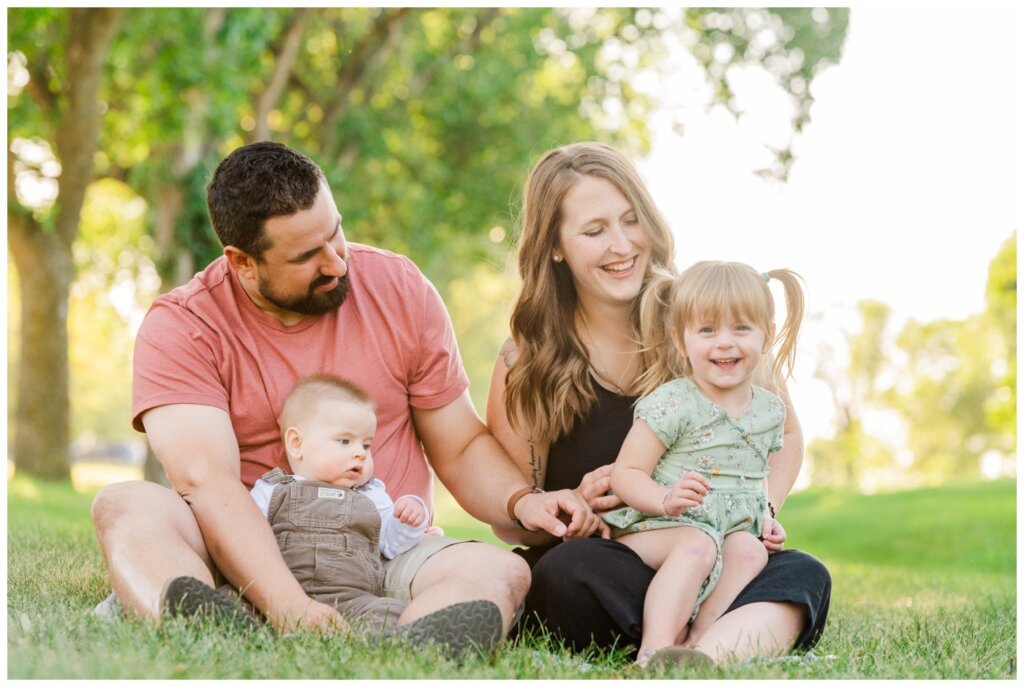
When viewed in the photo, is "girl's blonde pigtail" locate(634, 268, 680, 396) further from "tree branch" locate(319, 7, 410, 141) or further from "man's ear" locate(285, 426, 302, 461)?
"tree branch" locate(319, 7, 410, 141)

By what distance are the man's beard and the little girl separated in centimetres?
112

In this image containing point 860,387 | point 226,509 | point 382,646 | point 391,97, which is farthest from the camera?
point 860,387

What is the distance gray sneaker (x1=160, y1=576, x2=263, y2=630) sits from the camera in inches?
128

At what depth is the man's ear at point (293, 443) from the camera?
12.9 feet

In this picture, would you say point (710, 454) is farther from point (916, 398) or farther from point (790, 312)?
point (916, 398)

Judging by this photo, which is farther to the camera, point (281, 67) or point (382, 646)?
point (281, 67)

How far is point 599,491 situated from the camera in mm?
3959

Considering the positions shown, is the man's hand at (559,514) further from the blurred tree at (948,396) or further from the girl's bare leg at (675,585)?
the blurred tree at (948,396)

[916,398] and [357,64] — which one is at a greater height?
[357,64]

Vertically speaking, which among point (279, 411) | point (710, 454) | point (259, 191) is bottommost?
point (710, 454)

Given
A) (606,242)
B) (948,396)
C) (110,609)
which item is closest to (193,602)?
(110,609)

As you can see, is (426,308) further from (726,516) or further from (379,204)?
(379,204)

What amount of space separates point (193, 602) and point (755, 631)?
5.43ft

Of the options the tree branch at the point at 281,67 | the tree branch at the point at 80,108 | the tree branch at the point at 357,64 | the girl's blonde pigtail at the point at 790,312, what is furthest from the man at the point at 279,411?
the tree branch at the point at 357,64
